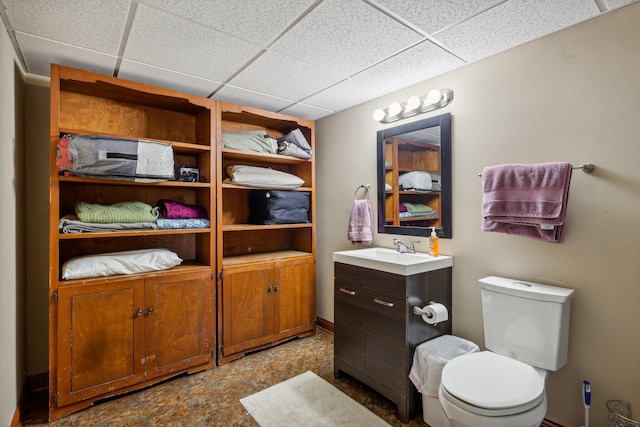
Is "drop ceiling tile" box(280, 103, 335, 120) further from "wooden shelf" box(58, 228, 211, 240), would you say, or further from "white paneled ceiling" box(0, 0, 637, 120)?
"wooden shelf" box(58, 228, 211, 240)

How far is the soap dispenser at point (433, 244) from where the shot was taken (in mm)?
2277

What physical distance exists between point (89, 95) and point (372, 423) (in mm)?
3023

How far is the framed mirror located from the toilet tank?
597 mm

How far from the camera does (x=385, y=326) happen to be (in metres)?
2.05

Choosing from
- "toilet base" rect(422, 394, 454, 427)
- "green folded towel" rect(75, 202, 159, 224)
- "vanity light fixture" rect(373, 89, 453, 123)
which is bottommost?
"toilet base" rect(422, 394, 454, 427)

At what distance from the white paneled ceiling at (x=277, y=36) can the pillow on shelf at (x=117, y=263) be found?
1283mm

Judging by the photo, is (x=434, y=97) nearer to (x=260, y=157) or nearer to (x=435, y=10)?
(x=435, y=10)

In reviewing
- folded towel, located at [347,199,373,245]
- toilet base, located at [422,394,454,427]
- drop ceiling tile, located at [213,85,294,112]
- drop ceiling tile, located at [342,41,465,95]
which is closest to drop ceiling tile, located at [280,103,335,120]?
drop ceiling tile, located at [213,85,294,112]

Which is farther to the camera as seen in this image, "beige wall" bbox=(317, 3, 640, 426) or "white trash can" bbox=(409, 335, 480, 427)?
"white trash can" bbox=(409, 335, 480, 427)

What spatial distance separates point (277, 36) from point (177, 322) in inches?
81.9

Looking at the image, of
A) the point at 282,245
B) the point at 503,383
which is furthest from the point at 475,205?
the point at 282,245

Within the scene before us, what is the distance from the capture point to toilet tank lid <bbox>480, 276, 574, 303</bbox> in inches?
63.3

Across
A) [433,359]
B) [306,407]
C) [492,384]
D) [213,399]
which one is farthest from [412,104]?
[213,399]

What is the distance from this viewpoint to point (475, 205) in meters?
2.13
